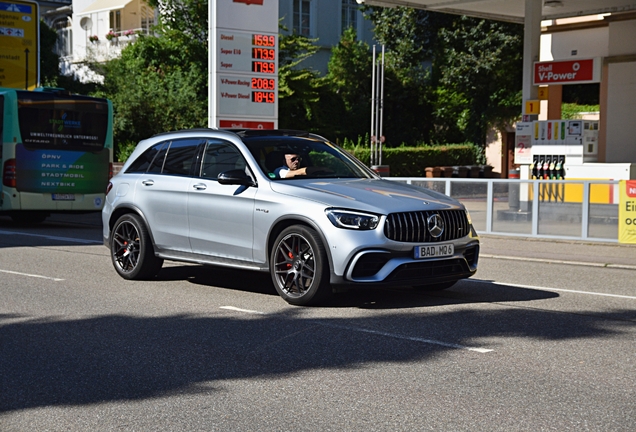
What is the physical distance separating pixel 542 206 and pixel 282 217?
29.4 feet

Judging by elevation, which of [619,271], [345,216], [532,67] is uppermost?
[532,67]

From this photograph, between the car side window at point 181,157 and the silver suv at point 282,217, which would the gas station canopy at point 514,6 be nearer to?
the car side window at point 181,157

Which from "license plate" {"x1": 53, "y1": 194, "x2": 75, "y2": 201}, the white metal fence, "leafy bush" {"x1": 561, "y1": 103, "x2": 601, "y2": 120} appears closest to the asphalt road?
the white metal fence

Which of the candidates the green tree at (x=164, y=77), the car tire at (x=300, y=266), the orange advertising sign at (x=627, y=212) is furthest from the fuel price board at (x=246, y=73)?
the green tree at (x=164, y=77)

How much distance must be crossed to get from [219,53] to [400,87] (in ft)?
96.6

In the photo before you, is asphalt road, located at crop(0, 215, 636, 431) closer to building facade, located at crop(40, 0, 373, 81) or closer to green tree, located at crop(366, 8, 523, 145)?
green tree, located at crop(366, 8, 523, 145)

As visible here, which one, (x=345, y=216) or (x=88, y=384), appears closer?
(x=88, y=384)

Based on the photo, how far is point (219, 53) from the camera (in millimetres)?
19641

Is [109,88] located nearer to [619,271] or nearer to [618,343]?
[619,271]

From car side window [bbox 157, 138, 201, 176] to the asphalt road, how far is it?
→ 129cm

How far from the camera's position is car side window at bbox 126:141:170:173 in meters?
10.6

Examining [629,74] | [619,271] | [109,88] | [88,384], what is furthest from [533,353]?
[109,88]

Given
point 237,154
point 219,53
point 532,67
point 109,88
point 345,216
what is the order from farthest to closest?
point 109,88 < point 532,67 < point 219,53 < point 237,154 < point 345,216

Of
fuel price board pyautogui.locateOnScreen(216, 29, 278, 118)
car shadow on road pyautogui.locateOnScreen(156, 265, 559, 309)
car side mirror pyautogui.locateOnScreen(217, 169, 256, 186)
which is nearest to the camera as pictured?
car shadow on road pyautogui.locateOnScreen(156, 265, 559, 309)
